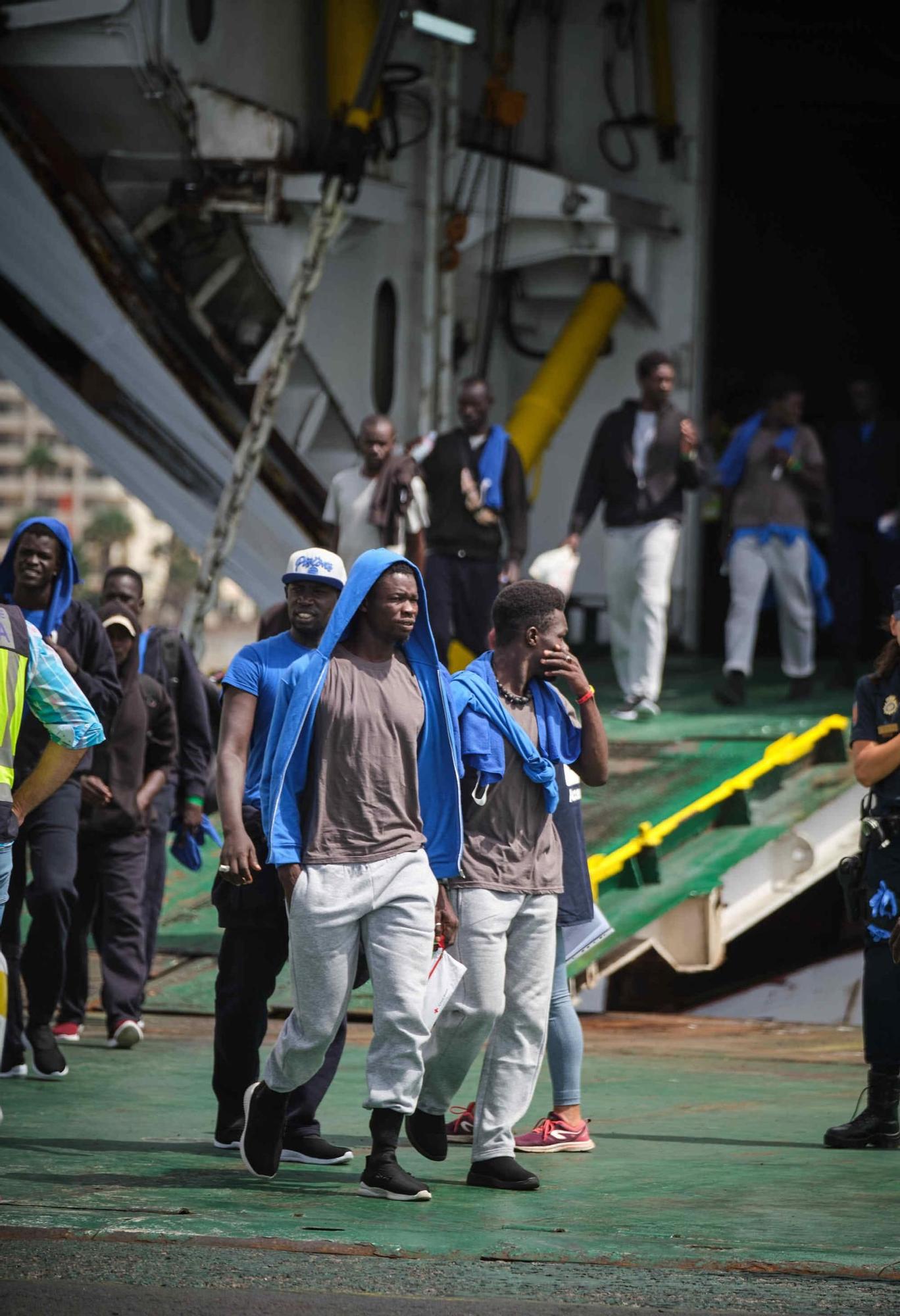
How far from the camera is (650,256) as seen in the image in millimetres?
16422

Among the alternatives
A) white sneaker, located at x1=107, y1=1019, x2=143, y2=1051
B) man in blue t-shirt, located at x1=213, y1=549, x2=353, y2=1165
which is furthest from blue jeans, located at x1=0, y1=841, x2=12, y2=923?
white sneaker, located at x1=107, y1=1019, x2=143, y2=1051

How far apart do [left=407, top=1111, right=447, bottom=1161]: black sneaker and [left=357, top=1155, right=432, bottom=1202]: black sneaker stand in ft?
0.85

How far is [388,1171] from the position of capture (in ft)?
18.2

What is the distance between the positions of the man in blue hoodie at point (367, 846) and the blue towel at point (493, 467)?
5896 millimetres

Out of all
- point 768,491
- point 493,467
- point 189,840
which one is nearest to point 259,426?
point 493,467

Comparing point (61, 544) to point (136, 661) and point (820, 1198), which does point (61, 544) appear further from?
point (820, 1198)

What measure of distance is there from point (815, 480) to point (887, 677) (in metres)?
6.18

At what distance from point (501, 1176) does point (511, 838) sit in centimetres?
93

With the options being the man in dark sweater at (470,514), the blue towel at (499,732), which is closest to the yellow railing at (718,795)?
the man in dark sweater at (470,514)

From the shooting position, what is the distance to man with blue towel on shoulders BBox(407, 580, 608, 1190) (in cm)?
577

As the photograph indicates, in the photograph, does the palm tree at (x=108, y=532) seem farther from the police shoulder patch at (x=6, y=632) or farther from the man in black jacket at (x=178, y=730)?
the police shoulder patch at (x=6, y=632)

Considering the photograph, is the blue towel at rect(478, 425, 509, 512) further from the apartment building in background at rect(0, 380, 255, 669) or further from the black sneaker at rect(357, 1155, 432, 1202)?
the apartment building in background at rect(0, 380, 255, 669)

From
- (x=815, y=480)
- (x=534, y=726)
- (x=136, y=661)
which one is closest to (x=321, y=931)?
(x=534, y=726)

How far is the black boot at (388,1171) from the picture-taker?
5535 mm
